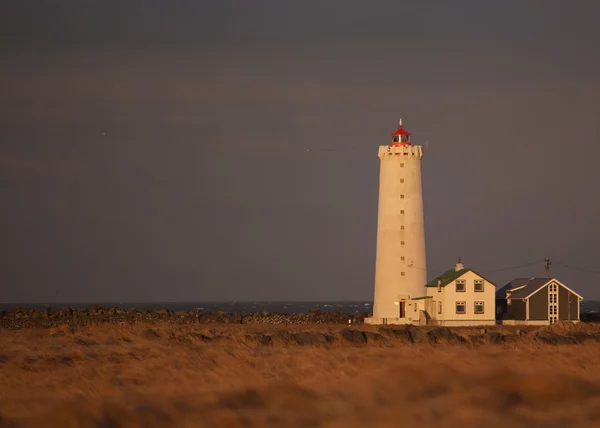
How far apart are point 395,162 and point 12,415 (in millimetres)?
46916

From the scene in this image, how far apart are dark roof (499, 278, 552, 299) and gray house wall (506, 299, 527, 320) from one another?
29 cm

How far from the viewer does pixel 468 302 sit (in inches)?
2194

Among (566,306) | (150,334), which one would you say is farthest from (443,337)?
(566,306)

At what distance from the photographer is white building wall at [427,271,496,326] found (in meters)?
55.4

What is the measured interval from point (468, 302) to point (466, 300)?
0.15 m

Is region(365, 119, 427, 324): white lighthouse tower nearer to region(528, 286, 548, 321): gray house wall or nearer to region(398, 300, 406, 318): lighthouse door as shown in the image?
region(398, 300, 406, 318): lighthouse door

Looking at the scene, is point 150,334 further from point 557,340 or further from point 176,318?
point 176,318

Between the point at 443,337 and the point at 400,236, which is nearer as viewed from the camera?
the point at 443,337

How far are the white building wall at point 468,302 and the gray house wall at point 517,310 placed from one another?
1952 mm

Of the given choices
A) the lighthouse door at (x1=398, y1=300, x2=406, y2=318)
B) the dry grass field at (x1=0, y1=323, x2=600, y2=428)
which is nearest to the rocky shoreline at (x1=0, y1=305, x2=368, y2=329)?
the lighthouse door at (x1=398, y1=300, x2=406, y2=318)

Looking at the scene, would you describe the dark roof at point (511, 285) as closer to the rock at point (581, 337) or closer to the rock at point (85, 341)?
the rock at point (581, 337)

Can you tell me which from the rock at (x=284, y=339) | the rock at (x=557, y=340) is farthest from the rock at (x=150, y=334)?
the rock at (x=557, y=340)

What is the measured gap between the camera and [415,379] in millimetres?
14070

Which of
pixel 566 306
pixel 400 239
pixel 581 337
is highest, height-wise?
pixel 400 239
